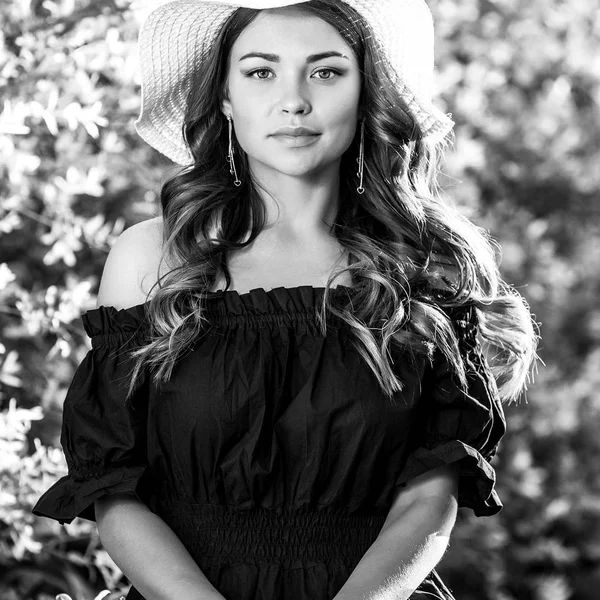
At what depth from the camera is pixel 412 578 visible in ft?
7.38

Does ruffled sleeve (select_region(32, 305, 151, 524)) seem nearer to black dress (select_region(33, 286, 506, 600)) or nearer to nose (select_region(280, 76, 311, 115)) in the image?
black dress (select_region(33, 286, 506, 600))

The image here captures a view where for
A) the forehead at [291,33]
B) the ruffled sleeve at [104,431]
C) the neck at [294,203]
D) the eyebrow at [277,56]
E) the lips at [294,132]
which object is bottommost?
the ruffled sleeve at [104,431]

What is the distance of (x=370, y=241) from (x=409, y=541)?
25.5 inches

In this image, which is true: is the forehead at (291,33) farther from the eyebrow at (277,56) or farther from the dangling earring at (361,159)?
the dangling earring at (361,159)

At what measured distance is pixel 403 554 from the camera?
2236 mm

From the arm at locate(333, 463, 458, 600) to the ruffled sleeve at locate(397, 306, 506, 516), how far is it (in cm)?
4

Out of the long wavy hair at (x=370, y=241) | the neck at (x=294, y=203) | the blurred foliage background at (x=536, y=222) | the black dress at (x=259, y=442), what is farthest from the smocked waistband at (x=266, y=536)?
the blurred foliage background at (x=536, y=222)

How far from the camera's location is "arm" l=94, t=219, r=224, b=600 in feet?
7.07

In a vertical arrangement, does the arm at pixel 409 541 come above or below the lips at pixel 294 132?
below

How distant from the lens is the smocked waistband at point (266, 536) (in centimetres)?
227

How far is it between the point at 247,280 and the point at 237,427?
0.34 m

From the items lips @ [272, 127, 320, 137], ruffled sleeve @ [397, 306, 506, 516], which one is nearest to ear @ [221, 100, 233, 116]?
lips @ [272, 127, 320, 137]

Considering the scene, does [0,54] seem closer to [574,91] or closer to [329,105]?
[329,105]

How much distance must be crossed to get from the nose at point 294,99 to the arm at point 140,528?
393 millimetres
